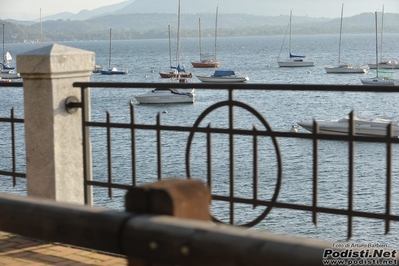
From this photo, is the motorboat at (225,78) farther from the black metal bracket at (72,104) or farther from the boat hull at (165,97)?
the black metal bracket at (72,104)

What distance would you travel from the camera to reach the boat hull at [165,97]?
6950cm

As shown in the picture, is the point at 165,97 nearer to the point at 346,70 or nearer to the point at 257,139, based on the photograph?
the point at 346,70

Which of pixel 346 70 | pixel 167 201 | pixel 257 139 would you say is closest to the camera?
pixel 167 201

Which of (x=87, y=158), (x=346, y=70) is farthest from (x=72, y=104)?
(x=346, y=70)

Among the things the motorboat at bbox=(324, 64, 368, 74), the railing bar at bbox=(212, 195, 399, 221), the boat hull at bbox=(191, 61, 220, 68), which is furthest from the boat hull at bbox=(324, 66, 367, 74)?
the railing bar at bbox=(212, 195, 399, 221)

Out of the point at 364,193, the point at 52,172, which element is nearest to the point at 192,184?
the point at 52,172

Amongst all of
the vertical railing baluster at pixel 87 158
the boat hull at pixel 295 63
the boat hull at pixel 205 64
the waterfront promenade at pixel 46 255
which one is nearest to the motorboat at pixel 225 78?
the boat hull at pixel 205 64

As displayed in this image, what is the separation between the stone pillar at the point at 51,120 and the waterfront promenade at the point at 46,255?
1.74 ft

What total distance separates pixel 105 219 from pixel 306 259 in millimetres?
767

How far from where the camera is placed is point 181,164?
35.8 metres

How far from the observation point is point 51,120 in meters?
6.08

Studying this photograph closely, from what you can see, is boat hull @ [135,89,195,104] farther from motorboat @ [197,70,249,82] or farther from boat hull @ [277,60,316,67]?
boat hull @ [277,60,316,67]

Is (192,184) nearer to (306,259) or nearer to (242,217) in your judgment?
(306,259)

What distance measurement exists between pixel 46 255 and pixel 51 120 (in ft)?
4.01
